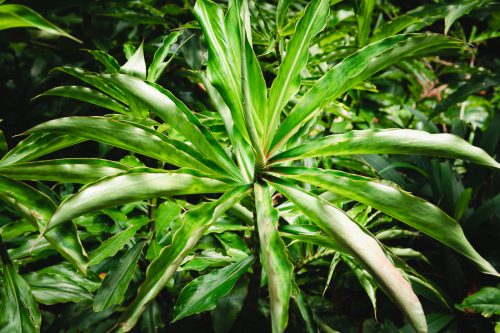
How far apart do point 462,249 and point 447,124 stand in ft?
5.58

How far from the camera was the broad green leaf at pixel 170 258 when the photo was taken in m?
0.43

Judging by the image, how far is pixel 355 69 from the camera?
1.83 feet

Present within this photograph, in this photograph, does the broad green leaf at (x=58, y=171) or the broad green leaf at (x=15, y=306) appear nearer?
the broad green leaf at (x=58, y=171)

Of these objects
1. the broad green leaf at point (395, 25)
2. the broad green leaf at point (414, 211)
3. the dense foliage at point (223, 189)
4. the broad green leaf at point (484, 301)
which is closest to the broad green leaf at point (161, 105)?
the dense foliage at point (223, 189)

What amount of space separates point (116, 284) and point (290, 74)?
1.65 ft

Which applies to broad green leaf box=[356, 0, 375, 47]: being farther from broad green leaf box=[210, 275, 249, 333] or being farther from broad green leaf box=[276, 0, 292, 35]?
broad green leaf box=[210, 275, 249, 333]

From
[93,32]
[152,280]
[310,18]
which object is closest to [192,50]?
[93,32]

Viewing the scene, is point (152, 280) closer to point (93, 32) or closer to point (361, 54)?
point (361, 54)

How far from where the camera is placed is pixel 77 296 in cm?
81

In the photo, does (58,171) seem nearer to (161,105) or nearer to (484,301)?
(161,105)

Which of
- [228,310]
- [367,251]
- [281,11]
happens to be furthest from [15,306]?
[281,11]

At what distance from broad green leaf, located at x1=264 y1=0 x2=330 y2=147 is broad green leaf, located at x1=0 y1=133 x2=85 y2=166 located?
332 millimetres

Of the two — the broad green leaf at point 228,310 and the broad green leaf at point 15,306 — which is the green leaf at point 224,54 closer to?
the broad green leaf at point 228,310

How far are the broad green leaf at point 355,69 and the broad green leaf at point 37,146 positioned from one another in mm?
355
